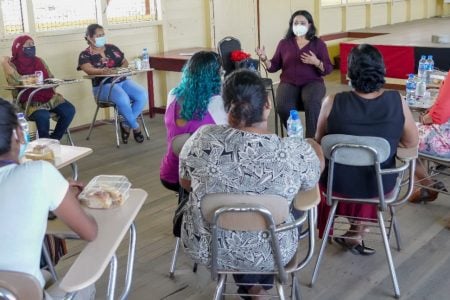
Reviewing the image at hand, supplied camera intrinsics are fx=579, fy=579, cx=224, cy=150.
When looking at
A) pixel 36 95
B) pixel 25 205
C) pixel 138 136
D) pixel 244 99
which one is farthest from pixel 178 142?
pixel 138 136

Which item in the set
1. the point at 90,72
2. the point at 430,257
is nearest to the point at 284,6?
the point at 90,72

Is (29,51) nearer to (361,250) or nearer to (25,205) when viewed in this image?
(361,250)

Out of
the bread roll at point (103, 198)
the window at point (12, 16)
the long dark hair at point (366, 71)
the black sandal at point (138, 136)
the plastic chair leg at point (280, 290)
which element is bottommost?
the black sandal at point (138, 136)

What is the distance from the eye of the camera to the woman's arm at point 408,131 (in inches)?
103

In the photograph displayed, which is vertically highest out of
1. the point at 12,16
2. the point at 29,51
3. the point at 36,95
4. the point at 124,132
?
the point at 12,16

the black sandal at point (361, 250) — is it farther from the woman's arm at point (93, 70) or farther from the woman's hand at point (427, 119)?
the woman's arm at point (93, 70)

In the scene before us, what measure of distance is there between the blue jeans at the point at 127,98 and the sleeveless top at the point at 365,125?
291cm

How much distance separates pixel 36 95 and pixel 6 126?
10.7 feet

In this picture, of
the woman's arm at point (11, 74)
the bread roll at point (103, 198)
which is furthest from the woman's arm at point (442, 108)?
the woman's arm at point (11, 74)

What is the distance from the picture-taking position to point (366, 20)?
10.8 metres

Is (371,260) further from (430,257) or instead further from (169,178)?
(169,178)

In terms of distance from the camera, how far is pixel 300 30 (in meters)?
4.45

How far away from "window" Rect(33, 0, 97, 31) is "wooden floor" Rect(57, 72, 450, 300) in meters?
2.49

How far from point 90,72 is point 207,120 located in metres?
2.81
